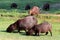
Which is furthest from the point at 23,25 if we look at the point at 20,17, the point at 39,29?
the point at 20,17

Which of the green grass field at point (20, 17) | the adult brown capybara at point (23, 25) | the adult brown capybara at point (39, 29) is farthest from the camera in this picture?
the adult brown capybara at point (23, 25)

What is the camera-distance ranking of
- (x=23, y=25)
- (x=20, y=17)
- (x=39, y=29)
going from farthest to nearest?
(x=20, y=17) → (x=23, y=25) → (x=39, y=29)

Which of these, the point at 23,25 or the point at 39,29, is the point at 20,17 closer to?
the point at 23,25

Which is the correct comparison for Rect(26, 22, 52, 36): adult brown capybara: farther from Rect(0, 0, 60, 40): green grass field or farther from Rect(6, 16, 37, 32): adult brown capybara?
Rect(6, 16, 37, 32): adult brown capybara

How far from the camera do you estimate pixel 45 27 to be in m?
14.5

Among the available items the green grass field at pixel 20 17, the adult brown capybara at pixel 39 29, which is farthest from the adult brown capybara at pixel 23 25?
the adult brown capybara at pixel 39 29

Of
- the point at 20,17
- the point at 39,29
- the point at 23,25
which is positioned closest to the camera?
the point at 39,29

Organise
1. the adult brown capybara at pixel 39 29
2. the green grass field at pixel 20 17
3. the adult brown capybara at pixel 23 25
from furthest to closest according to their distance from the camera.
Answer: the adult brown capybara at pixel 23 25 → the adult brown capybara at pixel 39 29 → the green grass field at pixel 20 17

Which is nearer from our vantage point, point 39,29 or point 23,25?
point 39,29

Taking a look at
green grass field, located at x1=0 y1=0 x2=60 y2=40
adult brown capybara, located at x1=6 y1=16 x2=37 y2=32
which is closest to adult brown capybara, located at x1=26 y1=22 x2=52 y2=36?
green grass field, located at x1=0 y1=0 x2=60 y2=40

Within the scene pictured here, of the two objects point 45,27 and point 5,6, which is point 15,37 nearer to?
point 45,27

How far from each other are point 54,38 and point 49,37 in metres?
0.34

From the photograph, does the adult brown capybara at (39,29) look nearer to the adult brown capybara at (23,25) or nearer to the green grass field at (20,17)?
the green grass field at (20,17)

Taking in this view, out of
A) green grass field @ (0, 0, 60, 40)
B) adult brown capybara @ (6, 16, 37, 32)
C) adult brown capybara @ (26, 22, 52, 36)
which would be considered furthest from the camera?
adult brown capybara @ (6, 16, 37, 32)
